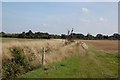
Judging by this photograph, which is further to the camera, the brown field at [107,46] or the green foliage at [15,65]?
the brown field at [107,46]

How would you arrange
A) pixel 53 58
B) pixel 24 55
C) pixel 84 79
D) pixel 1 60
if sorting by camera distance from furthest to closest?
pixel 53 58 → pixel 24 55 → pixel 1 60 → pixel 84 79

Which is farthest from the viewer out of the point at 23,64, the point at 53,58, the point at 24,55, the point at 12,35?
the point at 12,35

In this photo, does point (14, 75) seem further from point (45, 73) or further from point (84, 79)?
point (84, 79)

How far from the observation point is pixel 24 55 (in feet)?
59.2

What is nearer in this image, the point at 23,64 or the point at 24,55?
the point at 23,64

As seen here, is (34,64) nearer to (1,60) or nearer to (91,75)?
(1,60)

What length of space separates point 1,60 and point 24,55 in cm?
247

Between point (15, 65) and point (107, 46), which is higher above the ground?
point (107, 46)

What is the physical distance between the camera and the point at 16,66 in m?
15.6

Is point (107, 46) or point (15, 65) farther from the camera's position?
point (107, 46)

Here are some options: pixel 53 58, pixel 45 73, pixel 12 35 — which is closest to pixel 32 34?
pixel 12 35

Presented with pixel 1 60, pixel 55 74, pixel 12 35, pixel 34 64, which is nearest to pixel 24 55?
pixel 34 64

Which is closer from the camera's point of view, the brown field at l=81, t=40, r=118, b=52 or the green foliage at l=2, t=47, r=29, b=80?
the green foliage at l=2, t=47, r=29, b=80

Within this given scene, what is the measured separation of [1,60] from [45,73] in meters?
2.31
